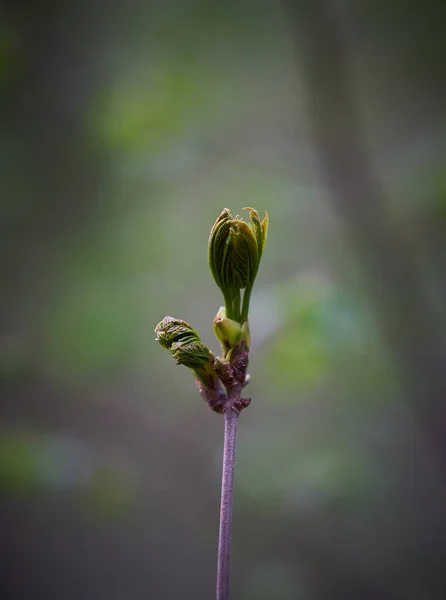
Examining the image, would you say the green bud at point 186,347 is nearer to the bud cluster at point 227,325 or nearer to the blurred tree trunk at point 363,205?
the bud cluster at point 227,325

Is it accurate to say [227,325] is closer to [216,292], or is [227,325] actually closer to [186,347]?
[186,347]

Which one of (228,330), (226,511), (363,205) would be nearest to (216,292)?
(363,205)

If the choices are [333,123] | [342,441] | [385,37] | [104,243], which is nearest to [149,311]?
[104,243]

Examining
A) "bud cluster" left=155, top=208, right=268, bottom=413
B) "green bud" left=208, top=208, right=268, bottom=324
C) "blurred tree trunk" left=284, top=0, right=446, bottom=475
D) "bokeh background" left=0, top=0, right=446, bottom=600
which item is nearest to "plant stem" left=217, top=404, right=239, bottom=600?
"bud cluster" left=155, top=208, right=268, bottom=413

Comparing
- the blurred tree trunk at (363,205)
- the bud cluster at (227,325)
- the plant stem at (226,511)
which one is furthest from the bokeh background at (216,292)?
the plant stem at (226,511)

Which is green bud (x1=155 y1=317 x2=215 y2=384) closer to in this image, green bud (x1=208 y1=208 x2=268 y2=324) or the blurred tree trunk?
green bud (x1=208 y1=208 x2=268 y2=324)

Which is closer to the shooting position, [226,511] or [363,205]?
[226,511]
